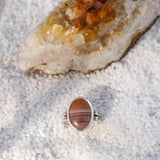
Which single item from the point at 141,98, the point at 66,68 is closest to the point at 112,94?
the point at 141,98

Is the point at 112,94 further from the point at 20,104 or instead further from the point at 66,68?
the point at 20,104

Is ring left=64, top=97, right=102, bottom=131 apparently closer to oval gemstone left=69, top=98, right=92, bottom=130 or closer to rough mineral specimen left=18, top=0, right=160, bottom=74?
oval gemstone left=69, top=98, right=92, bottom=130

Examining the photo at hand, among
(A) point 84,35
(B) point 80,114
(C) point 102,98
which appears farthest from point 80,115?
(A) point 84,35

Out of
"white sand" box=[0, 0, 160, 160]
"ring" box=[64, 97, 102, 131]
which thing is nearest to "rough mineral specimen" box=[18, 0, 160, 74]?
"white sand" box=[0, 0, 160, 160]

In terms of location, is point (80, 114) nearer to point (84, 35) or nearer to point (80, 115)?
point (80, 115)

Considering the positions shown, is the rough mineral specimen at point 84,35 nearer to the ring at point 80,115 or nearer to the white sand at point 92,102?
the white sand at point 92,102

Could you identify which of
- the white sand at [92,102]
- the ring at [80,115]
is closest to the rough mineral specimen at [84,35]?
the white sand at [92,102]

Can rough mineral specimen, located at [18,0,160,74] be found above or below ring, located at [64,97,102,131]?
above
